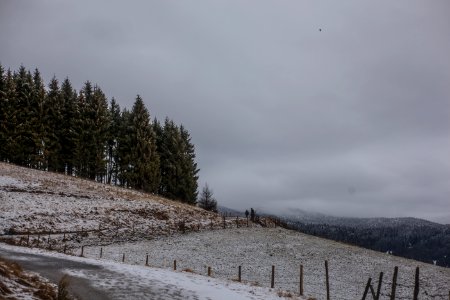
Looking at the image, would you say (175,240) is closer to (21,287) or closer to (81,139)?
(21,287)

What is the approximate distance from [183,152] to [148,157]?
9.80 meters

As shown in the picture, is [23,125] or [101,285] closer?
[101,285]

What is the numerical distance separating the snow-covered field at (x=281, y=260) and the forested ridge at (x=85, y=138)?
28.0m

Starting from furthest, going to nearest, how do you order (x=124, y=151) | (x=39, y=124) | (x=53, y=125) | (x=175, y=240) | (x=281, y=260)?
(x=124, y=151) < (x=53, y=125) < (x=39, y=124) < (x=175, y=240) < (x=281, y=260)

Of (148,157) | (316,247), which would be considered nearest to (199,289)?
(316,247)

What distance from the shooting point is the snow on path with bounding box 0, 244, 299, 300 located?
16.3 metres

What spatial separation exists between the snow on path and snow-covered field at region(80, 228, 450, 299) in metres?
5.88

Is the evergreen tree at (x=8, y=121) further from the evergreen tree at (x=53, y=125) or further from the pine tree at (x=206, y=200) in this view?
the pine tree at (x=206, y=200)

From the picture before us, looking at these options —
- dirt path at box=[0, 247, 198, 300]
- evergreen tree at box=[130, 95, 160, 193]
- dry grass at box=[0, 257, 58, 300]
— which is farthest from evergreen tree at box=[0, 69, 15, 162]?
dry grass at box=[0, 257, 58, 300]

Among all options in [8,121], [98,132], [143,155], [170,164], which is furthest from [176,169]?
[8,121]

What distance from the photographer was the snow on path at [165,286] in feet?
53.4

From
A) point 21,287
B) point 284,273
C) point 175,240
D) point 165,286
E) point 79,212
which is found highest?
point 79,212

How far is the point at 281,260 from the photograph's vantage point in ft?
123

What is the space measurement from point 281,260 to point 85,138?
4664 cm
